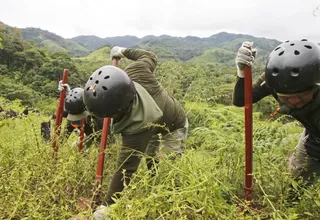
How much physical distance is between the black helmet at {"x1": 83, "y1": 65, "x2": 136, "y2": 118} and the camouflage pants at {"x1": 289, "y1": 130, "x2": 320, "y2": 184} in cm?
181

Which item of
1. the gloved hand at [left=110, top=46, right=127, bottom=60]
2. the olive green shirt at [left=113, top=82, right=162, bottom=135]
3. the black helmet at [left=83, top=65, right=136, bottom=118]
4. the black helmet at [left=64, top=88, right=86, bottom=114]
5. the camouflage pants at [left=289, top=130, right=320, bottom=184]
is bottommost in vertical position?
the camouflage pants at [left=289, top=130, right=320, bottom=184]

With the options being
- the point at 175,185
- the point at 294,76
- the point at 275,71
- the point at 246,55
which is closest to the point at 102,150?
the point at 175,185

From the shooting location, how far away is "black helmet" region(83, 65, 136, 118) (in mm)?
3201

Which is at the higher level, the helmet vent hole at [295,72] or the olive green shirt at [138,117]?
the helmet vent hole at [295,72]

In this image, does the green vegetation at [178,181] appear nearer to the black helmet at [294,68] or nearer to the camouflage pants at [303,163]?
the camouflage pants at [303,163]

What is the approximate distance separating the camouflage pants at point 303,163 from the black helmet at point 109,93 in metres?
1.81

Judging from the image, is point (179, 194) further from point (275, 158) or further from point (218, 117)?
point (218, 117)

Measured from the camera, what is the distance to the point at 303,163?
12.2 feet

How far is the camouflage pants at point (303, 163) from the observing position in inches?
143

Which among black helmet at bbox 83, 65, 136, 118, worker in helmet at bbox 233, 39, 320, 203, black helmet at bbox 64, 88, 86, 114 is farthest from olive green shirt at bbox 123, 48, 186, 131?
black helmet at bbox 64, 88, 86, 114

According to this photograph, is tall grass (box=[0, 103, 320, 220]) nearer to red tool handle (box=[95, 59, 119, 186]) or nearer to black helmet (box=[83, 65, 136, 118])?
red tool handle (box=[95, 59, 119, 186])

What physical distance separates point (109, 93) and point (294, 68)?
5.19ft

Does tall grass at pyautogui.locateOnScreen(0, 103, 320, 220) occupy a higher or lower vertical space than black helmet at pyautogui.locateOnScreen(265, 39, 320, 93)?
lower

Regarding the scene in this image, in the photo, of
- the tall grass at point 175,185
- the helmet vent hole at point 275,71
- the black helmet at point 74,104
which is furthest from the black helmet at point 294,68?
the black helmet at point 74,104
